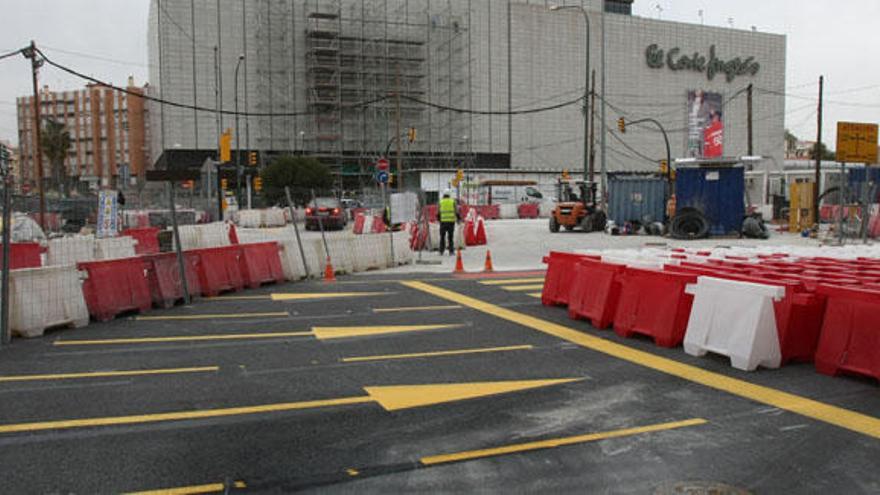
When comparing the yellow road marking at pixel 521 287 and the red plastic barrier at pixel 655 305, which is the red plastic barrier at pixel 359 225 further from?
the red plastic barrier at pixel 655 305

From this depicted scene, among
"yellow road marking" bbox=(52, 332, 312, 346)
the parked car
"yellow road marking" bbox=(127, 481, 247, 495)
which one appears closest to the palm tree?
the parked car

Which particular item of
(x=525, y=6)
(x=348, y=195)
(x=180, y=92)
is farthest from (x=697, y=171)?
(x=525, y=6)

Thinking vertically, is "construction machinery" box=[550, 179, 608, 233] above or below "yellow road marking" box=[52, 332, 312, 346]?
above

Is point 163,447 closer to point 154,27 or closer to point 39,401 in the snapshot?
point 39,401

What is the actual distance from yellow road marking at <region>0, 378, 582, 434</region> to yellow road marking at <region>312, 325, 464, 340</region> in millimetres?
2719

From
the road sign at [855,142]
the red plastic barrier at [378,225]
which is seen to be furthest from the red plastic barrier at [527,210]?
the road sign at [855,142]

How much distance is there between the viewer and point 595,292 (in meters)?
9.83

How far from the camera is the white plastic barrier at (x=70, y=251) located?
16506 millimetres

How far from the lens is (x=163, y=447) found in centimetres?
518

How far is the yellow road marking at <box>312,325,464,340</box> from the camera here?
30.8 feet

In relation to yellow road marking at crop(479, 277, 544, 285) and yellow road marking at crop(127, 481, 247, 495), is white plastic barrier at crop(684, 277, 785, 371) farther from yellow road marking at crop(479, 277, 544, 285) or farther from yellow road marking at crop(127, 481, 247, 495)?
yellow road marking at crop(479, 277, 544, 285)

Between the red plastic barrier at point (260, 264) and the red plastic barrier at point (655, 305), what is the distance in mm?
7658

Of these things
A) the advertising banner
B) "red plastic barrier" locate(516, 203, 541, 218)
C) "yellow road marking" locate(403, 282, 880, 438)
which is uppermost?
the advertising banner

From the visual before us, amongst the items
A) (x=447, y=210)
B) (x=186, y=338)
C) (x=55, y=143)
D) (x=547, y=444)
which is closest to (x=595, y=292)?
(x=547, y=444)
